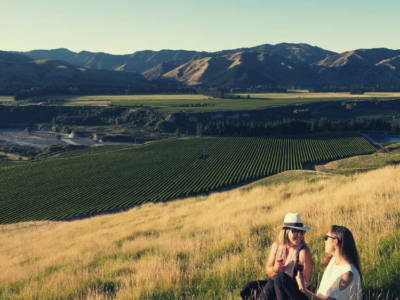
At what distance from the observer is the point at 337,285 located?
5.27m

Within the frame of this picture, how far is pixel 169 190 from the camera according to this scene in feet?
224

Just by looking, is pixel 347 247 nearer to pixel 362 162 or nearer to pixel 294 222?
pixel 294 222

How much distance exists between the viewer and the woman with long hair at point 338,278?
5160 millimetres

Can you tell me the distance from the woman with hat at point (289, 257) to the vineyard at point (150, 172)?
55156mm

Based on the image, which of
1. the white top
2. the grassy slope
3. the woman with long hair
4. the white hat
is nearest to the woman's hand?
the woman with long hair

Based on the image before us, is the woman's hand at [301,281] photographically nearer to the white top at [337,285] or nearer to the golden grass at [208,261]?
the white top at [337,285]

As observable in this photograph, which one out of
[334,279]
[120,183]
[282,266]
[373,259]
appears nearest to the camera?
[334,279]

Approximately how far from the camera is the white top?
5145mm

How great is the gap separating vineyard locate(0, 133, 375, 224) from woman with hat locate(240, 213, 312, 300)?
181 ft

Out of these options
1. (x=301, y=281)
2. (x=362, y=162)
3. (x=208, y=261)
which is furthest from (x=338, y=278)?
(x=362, y=162)

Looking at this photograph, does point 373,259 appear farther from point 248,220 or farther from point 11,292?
point 11,292

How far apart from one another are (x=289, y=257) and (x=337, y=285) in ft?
3.44

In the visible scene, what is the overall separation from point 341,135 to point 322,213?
117 meters

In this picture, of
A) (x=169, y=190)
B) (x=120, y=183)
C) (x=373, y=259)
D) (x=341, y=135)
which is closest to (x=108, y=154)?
(x=120, y=183)
